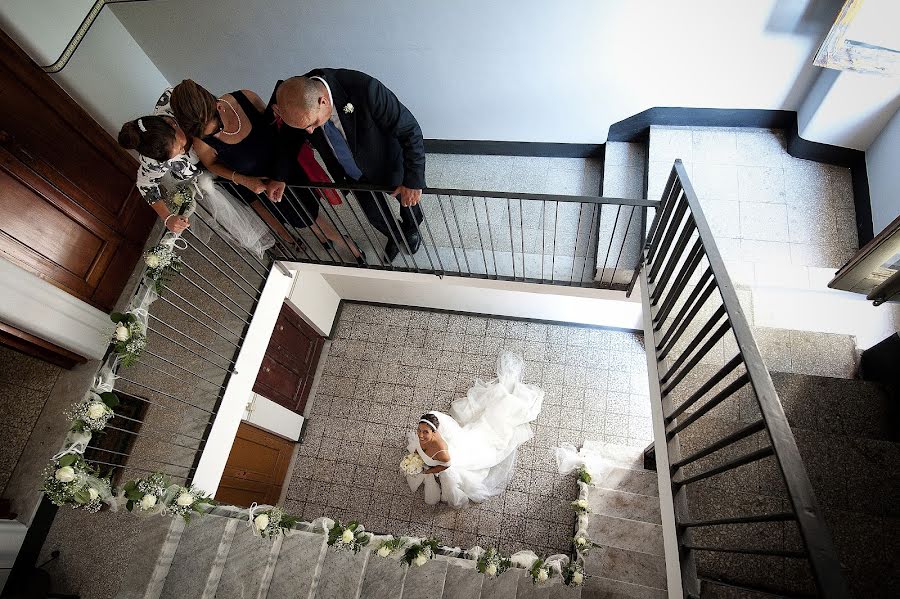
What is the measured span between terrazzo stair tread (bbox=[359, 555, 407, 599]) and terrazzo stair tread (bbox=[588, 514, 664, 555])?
1.64m

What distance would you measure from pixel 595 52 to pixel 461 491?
4.00 m

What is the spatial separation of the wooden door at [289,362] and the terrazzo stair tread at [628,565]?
331cm

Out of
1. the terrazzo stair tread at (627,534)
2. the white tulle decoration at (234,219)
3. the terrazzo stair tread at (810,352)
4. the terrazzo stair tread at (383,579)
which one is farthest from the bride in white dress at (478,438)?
the terrazzo stair tread at (810,352)

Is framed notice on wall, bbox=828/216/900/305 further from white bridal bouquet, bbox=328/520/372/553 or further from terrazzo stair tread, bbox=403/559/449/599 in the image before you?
white bridal bouquet, bbox=328/520/372/553

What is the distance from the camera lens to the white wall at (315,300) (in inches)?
199

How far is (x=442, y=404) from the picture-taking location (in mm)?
5371

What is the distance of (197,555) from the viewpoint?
10.2 ft

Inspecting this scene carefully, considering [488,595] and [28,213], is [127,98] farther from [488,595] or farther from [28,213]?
[488,595]

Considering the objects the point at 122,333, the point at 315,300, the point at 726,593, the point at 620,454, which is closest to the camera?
the point at 726,593

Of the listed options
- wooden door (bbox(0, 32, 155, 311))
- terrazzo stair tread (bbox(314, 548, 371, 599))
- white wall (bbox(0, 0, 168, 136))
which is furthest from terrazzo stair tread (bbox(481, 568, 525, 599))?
white wall (bbox(0, 0, 168, 136))

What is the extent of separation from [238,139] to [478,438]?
3.31 meters

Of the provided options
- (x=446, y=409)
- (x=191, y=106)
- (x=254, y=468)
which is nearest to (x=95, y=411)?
(x=191, y=106)

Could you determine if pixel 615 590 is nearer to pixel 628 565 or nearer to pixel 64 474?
pixel 628 565

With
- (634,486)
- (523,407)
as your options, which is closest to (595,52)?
(523,407)
